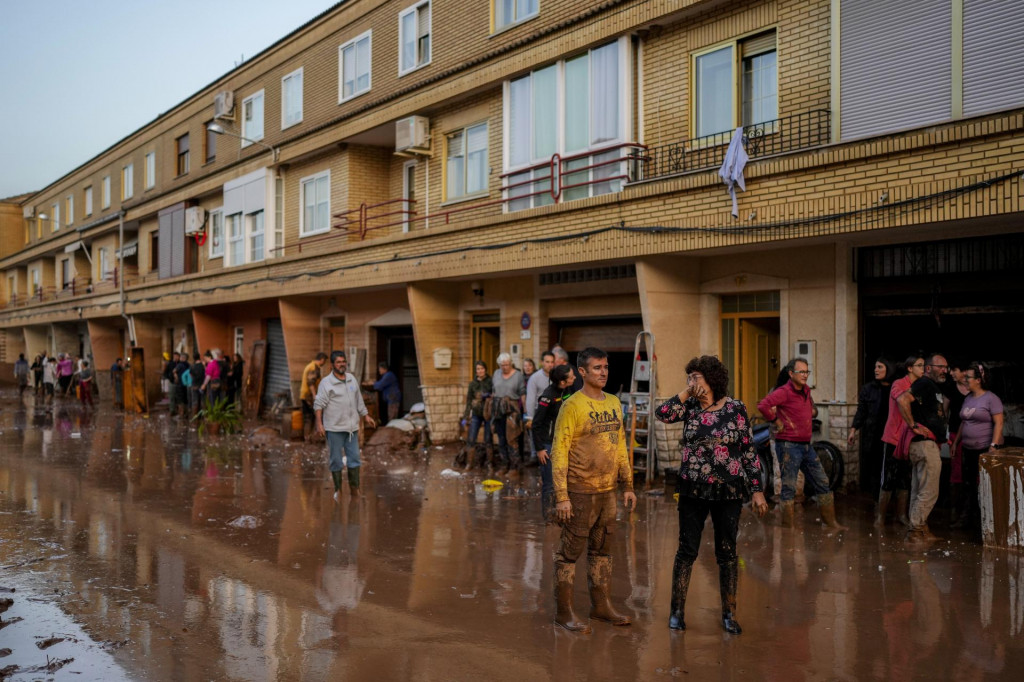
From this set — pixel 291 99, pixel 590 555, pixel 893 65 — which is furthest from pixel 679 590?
pixel 291 99

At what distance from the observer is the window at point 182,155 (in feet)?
95.7

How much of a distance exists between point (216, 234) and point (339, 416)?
1773 centimetres

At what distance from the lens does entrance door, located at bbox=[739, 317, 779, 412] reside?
41.3ft

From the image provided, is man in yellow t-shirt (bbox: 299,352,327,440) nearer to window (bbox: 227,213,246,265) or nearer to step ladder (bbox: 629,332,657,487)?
step ladder (bbox: 629,332,657,487)

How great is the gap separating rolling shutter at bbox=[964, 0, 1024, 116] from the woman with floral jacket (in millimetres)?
5211

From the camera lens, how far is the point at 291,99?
22.7 m

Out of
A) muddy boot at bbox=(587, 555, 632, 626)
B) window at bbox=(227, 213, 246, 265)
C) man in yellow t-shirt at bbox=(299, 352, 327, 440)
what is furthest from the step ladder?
window at bbox=(227, 213, 246, 265)

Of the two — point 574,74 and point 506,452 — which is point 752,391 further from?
point 574,74

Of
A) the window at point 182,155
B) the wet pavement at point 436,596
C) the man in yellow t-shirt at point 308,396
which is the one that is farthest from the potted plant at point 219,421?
the window at point 182,155

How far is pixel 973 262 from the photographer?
10242mm

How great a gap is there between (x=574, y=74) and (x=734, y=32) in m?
2.92

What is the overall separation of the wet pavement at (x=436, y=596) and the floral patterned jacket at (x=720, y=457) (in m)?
0.96

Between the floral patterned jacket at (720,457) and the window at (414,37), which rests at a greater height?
the window at (414,37)

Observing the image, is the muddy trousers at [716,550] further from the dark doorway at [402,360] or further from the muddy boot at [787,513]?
the dark doorway at [402,360]
